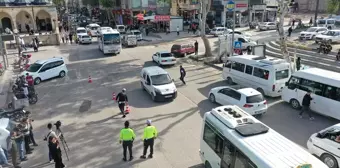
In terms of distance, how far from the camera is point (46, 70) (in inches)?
923

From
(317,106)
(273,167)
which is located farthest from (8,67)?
(273,167)

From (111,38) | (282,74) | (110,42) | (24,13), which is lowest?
(282,74)

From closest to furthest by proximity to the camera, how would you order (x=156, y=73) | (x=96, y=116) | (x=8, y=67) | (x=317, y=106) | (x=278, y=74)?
(x=317, y=106) < (x=96, y=116) < (x=278, y=74) < (x=156, y=73) < (x=8, y=67)

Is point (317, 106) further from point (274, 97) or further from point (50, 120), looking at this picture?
point (50, 120)

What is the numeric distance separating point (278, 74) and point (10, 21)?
48.1 metres

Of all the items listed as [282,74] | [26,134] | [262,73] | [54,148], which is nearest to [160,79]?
[262,73]

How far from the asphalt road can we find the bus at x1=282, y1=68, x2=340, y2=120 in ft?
1.83

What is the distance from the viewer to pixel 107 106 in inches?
683

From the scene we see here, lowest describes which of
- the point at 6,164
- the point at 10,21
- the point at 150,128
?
the point at 6,164

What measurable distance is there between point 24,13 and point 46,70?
34.1 metres

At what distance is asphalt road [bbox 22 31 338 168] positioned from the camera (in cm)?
1158

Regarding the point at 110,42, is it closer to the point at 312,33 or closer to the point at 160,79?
the point at 160,79

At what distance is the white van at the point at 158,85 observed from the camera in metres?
17.4

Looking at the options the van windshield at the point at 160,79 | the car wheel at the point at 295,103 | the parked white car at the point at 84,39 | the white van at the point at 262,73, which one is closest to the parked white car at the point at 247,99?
the car wheel at the point at 295,103
